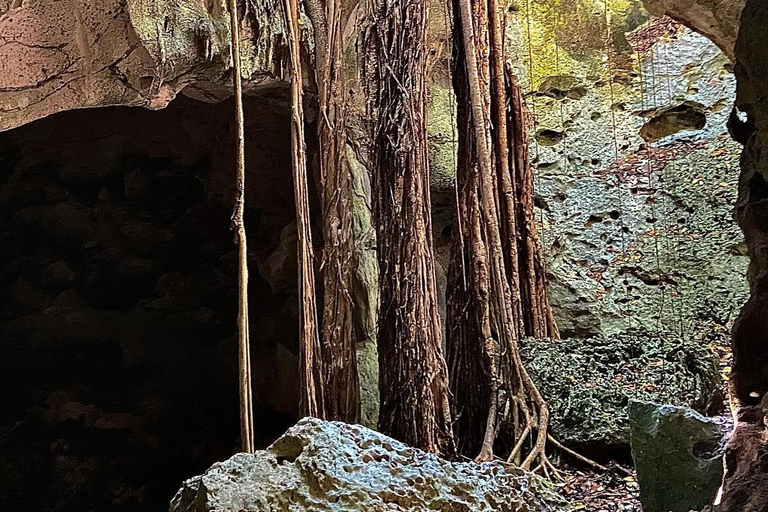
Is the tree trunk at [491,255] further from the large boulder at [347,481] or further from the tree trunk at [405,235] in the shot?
the large boulder at [347,481]

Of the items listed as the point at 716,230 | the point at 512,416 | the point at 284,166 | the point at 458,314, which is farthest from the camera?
the point at 284,166

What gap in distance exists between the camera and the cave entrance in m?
4.43

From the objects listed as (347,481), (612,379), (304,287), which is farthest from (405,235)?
(347,481)

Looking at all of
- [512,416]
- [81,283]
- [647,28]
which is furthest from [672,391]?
[81,283]

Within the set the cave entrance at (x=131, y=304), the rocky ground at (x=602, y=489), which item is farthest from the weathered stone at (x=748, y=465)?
the cave entrance at (x=131, y=304)

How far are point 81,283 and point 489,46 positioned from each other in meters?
3.33

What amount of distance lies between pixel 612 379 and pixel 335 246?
115 centimetres

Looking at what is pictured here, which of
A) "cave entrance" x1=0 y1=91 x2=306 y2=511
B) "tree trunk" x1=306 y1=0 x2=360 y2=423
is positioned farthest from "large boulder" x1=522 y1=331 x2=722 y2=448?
"cave entrance" x1=0 y1=91 x2=306 y2=511

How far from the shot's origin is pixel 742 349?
4.05 ft

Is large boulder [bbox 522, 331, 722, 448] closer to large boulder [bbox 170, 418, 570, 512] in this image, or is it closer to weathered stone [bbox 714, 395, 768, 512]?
large boulder [bbox 170, 418, 570, 512]

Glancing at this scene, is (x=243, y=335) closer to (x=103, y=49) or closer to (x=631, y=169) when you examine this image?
(x=103, y=49)

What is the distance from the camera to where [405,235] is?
2363 millimetres

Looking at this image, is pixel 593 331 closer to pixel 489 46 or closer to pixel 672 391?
pixel 672 391

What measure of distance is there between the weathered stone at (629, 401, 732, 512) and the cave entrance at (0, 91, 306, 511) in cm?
318
